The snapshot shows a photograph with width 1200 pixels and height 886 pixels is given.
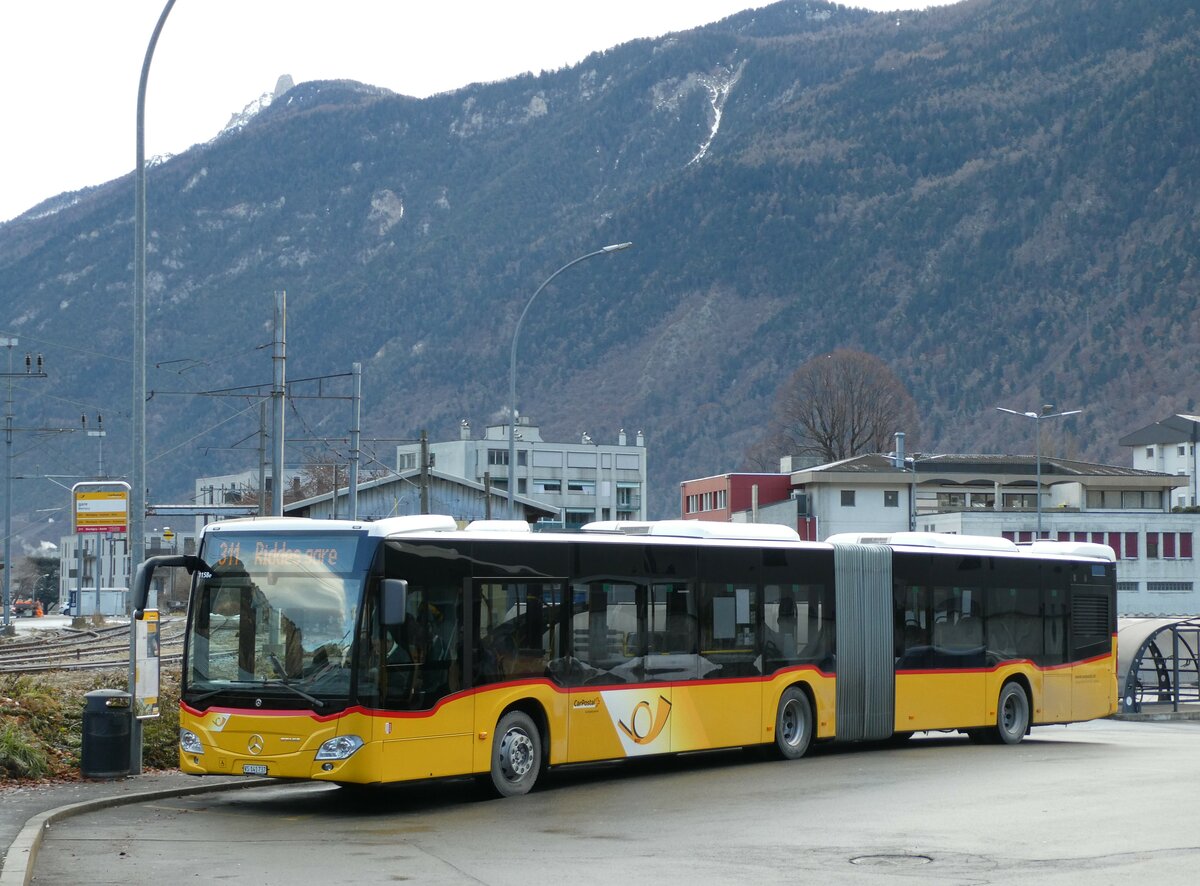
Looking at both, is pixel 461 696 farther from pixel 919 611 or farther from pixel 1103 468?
pixel 1103 468

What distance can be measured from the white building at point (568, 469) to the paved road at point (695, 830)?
125713 millimetres

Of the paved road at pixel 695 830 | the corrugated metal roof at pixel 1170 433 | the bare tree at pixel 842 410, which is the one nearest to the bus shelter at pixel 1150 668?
the paved road at pixel 695 830

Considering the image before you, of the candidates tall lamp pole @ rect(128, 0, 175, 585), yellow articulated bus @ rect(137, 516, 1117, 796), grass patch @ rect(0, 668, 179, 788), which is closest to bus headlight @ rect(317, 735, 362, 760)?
yellow articulated bus @ rect(137, 516, 1117, 796)

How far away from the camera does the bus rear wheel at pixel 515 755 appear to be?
17766 mm

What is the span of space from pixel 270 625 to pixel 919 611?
9.94 m

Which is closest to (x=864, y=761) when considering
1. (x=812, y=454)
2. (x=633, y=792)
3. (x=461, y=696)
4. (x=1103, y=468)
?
(x=633, y=792)

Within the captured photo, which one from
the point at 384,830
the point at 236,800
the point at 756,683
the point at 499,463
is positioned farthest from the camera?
the point at 499,463

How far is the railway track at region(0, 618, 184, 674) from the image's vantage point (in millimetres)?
32625

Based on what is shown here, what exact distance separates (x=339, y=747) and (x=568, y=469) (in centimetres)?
13755

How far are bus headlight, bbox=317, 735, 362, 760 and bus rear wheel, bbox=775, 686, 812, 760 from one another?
22.3 feet

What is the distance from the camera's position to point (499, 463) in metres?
151

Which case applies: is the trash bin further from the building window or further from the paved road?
the building window

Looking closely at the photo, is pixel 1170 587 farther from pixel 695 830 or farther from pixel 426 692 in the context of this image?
pixel 695 830

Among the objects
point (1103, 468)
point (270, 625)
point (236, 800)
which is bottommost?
point (236, 800)
